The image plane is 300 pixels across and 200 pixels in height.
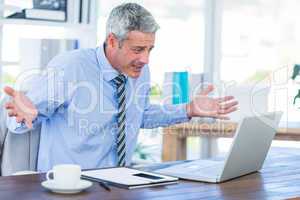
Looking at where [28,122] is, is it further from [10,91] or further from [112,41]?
[112,41]

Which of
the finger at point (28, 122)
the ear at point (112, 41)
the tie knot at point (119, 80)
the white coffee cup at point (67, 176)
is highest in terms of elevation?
the ear at point (112, 41)

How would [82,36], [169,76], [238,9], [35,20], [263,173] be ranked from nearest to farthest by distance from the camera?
1. [263,173]
2. [35,20]
3. [82,36]
4. [169,76]
5. [238,9]

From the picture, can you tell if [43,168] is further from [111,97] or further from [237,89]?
[237,89]

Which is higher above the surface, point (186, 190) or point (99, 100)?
point (99, 100)

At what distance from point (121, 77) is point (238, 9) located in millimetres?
2067

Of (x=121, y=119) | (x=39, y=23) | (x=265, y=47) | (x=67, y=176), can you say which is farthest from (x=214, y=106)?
(x=265, y=47)

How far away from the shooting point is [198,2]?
427cm

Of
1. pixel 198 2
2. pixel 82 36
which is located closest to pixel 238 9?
pixel 198 2

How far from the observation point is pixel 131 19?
2.14m

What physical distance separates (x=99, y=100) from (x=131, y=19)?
35 cm


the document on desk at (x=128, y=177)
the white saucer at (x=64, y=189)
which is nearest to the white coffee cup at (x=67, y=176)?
the white saucer at (x=64, y=189)

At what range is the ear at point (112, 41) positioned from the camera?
2.25 meters

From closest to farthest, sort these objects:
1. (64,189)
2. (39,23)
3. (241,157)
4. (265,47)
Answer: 1. (64,189)
2. (241,157)
3. (39,23)
4. (265,47)

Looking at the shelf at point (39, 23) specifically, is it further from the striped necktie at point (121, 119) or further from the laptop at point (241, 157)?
the laptop at point (241, 157)
